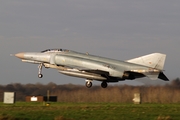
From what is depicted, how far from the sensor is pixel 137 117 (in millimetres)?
24125

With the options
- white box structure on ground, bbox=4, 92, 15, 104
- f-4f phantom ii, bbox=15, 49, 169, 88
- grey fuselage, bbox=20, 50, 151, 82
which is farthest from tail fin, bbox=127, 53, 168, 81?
white box structure on ground, bbox=4, 92, 15, 104

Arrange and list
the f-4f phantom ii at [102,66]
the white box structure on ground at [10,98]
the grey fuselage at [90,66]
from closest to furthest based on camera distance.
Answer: the white box structure on ground at [10,98] < the f-4f phantom ii at [102,66] < the grey fuselage at [90,66]

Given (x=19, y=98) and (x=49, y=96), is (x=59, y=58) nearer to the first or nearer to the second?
(x=49, y=96)

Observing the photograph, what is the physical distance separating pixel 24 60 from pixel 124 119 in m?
22.8

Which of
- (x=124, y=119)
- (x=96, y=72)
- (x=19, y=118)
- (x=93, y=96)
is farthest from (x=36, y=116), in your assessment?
(x=93, y=96)

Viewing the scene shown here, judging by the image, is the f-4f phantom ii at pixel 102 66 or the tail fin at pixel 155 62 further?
the f-4f phantom ii at pixel 102 66

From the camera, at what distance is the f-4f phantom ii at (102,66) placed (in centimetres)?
3969

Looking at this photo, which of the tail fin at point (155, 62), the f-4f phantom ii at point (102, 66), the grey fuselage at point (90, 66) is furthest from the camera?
the grey fuselage at point (90, 66)

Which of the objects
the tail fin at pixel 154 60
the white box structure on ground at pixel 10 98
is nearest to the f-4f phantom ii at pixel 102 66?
the tail fin at pixel 154 60

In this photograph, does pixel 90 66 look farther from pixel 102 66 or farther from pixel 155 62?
pixel 155 62

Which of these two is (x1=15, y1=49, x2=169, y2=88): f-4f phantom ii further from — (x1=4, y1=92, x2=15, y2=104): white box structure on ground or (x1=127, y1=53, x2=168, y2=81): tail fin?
(x1=4, y1=92, x2=15, y2=104): white box structure on ground

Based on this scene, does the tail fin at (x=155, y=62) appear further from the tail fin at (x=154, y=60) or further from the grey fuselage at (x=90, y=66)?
the grey fuselage at (x=90, y=66)

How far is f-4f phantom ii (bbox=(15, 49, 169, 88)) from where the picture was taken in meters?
39.7

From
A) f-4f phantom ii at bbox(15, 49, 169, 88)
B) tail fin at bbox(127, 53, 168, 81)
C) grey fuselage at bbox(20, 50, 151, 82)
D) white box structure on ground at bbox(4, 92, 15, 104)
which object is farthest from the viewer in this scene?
grey fuselage at bbox(20, 50, 151, 82)
